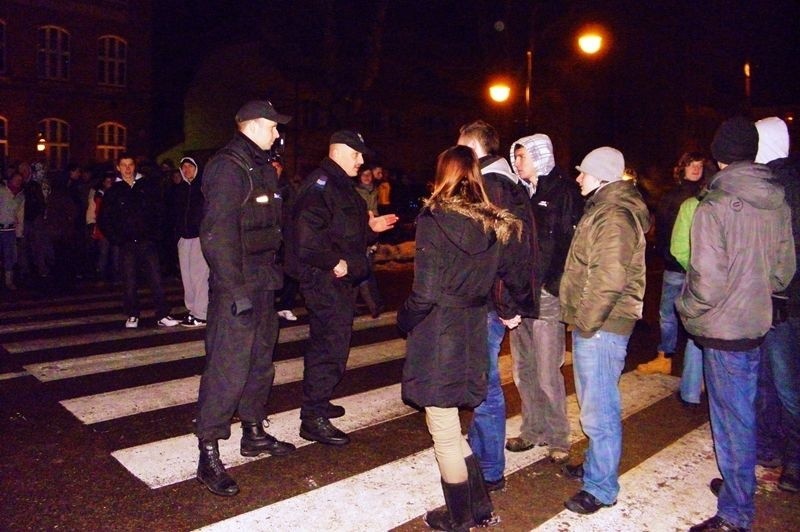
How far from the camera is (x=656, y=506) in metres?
4.32

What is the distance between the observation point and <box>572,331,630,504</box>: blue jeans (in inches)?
163

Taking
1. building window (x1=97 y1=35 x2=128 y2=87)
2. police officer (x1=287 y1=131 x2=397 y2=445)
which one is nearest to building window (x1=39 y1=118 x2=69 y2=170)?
building window (x1=97 y1=35 x2=128 y2=87)

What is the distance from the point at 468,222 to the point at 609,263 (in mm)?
901

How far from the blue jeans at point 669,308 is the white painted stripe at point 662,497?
1897 millimetres

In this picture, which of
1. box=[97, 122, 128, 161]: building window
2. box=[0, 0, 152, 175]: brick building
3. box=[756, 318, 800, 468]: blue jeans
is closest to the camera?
box=[756, 318, 800, 468]: blue jeans

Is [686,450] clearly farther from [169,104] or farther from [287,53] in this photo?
[169,104]

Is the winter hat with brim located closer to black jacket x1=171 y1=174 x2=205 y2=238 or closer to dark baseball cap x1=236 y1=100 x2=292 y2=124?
dark baseball cap x1=236 y1=100 x2=292 y2=124

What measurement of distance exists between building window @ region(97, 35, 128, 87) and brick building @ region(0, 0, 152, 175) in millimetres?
49

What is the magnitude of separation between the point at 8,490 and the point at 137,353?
3.43m

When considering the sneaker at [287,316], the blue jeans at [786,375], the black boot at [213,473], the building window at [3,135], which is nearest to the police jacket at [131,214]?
the sneaker at [287,316]

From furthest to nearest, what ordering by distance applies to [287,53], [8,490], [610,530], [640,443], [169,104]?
1. [169,104]
2. [287,53]
3. [640,443]
4. [8,490]
5. [610,530]

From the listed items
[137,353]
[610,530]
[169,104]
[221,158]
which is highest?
[169,104]

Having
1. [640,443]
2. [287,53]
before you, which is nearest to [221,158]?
[640,443]

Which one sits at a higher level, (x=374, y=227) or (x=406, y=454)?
(x=374, y=227)
